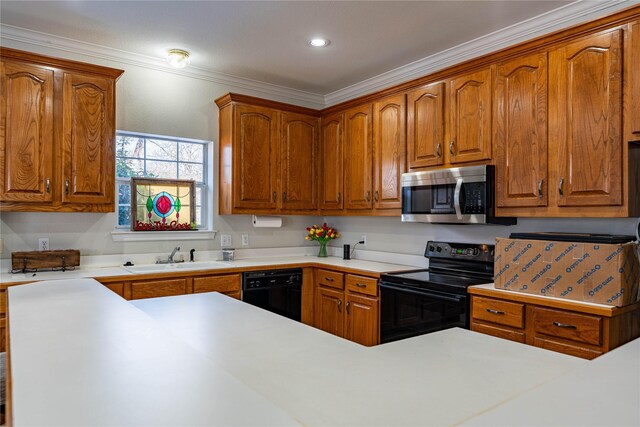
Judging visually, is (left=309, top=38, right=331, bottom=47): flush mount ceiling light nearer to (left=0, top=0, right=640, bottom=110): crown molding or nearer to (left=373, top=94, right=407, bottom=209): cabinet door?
(left=373, top=94, right=407, bottom=209): cabinet door

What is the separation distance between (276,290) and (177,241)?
3.28 ft

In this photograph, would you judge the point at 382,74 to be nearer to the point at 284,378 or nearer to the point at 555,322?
the point at 555,322

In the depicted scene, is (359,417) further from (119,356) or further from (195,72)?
(195,72)

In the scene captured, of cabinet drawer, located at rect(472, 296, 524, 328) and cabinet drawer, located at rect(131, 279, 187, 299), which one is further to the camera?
cabinet drawer, located at rect(131, 279, 187, 299)

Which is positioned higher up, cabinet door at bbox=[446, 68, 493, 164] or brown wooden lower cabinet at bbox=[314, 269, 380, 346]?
cabinet door at bbox=[446, 68, 493, 164]

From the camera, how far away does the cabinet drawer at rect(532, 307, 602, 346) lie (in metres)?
2.14

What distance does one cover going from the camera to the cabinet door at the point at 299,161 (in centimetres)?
421

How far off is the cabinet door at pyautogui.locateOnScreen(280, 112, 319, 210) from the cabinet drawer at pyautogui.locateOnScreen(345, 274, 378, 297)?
3.34ft

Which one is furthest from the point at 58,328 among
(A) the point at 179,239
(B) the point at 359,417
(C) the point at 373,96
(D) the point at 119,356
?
(C) the point at 373,96

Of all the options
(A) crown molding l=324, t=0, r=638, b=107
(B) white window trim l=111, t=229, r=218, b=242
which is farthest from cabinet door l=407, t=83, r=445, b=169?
(B) white window trim l=111, t=229, r=218, b=242

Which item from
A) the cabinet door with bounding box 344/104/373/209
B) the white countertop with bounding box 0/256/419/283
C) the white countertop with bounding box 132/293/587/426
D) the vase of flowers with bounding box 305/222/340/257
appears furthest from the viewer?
the vase of flowers with bounding box 305/222/340/257

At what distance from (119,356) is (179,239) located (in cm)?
292

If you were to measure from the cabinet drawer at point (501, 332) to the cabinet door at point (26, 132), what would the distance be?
2.97m

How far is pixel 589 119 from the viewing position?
2.46 m
